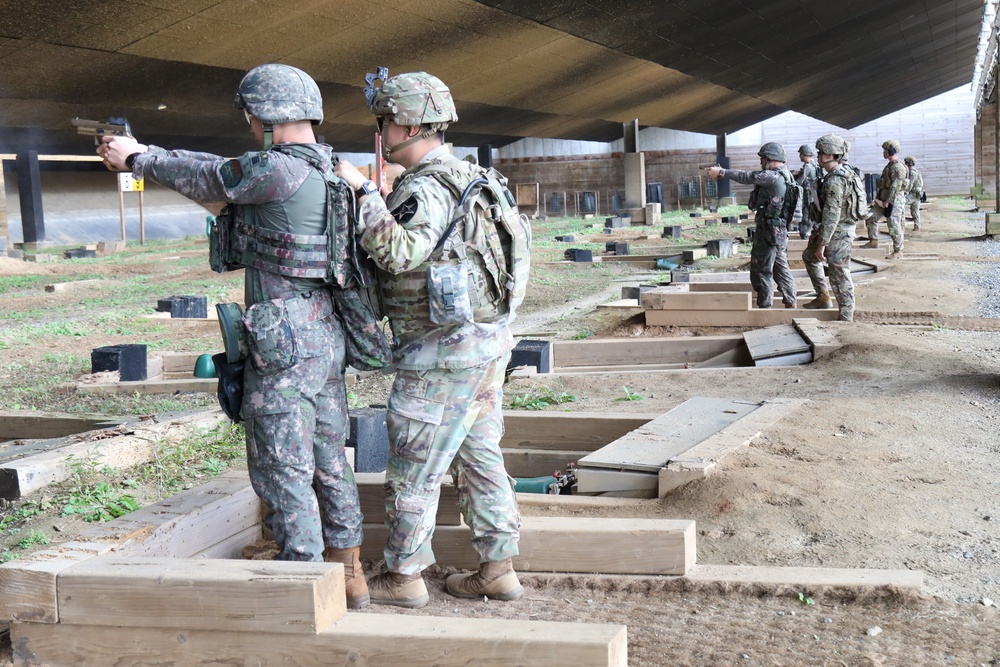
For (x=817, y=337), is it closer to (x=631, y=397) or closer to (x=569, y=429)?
(x=631, y=397)

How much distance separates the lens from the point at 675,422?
17.7 feet

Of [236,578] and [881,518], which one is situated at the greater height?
[236,578]

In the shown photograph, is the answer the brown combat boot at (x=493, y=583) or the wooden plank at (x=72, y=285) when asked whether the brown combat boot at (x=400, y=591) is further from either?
the wooden plank at (x=72, y=285)

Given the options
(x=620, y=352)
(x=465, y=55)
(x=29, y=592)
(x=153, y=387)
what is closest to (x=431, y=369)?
(x=29, y=592)

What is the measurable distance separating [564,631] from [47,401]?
248 inches

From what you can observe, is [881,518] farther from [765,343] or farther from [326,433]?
[765,343]

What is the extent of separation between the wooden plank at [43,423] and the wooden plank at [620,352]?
12.6 ft

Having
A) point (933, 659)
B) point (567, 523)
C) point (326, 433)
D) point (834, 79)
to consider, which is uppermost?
point (834, 79)

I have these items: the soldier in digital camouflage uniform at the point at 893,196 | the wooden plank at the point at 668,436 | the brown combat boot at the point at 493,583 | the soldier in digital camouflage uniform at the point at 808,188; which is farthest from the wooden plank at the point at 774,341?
the soldier in digital camouflage uniform at the point at 893,196

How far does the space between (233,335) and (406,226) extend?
634mm

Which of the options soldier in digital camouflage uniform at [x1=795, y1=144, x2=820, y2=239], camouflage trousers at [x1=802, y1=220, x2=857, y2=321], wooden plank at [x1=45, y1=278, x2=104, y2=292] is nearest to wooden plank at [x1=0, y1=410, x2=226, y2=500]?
camouflage trousers at [x1=802, y1=220, x2=857, y2=321]

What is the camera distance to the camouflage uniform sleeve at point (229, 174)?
3049 mm

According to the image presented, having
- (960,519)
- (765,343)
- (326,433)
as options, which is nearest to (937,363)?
(765,343)

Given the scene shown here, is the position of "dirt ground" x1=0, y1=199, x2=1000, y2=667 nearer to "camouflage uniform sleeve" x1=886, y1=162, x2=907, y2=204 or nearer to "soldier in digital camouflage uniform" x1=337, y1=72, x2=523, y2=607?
"soldier in digital camouflage uniform" x1=337, y1=72, x2=523, y2=607
